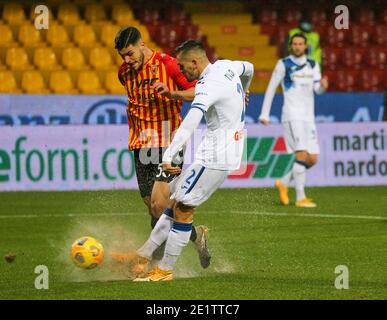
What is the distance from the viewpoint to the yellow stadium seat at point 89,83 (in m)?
20.5

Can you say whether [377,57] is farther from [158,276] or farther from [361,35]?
[158,276]

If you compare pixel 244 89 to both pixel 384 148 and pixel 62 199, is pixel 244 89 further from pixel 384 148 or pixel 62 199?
pixel 384 148

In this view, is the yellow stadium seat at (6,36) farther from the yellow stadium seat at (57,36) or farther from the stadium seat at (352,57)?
the stadium seat at (352,57)

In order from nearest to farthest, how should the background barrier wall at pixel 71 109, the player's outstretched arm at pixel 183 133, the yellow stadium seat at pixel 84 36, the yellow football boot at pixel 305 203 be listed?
the player's outstretched arm at pixel 183 133
the yellow football boot at pixel 305 203
the background barrier wall at pixel 71 109
the yellow stadium seat at pixel 84 36

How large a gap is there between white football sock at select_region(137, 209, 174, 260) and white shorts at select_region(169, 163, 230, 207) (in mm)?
353

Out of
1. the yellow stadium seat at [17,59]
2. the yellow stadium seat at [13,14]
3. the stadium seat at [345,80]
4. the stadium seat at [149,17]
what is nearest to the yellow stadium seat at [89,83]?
the yellow stadium seat at [17,59]

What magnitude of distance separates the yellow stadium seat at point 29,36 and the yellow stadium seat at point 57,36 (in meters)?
0.23

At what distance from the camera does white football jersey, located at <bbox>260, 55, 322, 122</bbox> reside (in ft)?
50.8

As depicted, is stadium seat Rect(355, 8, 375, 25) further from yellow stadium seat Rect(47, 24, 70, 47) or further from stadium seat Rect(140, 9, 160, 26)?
yellow stadium seat Rect(47, 24, 70, 47)

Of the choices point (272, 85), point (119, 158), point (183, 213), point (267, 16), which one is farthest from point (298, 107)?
point (267, 16)

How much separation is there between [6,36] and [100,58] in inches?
71.9

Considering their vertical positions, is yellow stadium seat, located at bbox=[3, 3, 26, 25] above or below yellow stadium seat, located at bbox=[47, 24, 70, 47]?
above

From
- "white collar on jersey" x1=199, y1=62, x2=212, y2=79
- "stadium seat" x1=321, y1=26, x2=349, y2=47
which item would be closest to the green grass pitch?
"white collar on jersey" x1=199, y1=62, x2=212, y2=79

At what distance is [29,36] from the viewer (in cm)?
2144
